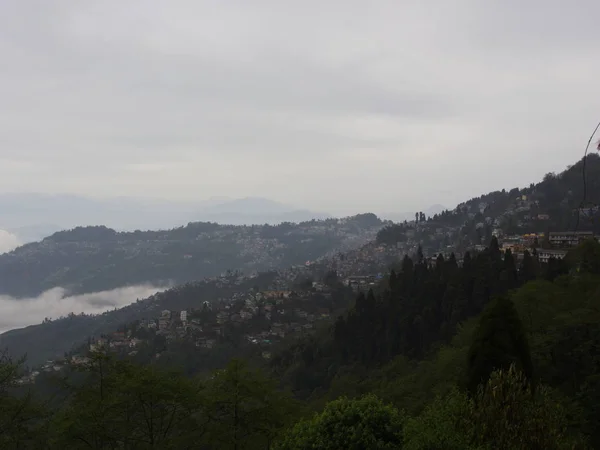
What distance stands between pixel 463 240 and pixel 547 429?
100938mm

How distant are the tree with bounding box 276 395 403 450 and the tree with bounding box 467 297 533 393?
5.07 m

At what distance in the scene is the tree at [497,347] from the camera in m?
14.5

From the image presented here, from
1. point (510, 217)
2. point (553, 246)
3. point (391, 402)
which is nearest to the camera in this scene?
point (391, 402)

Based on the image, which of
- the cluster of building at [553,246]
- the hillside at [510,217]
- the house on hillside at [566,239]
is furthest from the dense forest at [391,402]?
the hillside at [510,217]

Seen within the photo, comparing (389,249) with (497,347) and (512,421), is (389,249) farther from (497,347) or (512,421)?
(512,421)

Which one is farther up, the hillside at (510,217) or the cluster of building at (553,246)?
the hillside at (510,217)

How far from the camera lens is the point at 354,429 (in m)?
9.98

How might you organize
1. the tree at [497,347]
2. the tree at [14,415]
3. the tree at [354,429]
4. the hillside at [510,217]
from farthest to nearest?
the hillside at [510,217] → the tree at [497,347] → the tree at [14,415] → the tree at [354,429]

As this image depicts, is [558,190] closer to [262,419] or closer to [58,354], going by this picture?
[262,419]

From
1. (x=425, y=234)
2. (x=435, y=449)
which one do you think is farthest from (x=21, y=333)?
(x=435, y=449)

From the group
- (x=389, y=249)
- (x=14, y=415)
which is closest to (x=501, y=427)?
(x=14, y=415)

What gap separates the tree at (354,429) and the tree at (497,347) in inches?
200

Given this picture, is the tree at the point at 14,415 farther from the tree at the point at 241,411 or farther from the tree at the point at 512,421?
the tree at the point at 512,421

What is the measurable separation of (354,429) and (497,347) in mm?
7071
